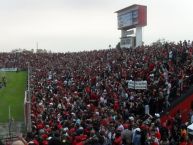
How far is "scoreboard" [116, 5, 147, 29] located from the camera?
58375mm

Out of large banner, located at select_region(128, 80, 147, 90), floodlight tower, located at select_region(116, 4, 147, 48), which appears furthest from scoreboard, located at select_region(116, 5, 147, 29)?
large banner, located at select_region(128, 80, 147, 90)

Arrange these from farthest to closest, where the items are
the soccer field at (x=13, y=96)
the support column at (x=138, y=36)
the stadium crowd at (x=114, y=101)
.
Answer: the support column at (x=138, y=36)
the soccer field at (x=13, y=96)
the stadium crowd at (x=114, y=101)

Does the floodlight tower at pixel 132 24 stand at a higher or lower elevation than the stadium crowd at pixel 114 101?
higher

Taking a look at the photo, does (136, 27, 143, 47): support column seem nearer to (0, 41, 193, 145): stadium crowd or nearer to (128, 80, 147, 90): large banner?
(0, 41, 193, 145): stadium crowd

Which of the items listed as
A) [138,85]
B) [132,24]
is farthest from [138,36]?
[138,85]

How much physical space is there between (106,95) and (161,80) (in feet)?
13.9

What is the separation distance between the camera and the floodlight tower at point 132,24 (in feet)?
191

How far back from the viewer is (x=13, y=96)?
144 ft

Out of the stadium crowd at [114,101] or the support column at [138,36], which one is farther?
the support column at [138,36]

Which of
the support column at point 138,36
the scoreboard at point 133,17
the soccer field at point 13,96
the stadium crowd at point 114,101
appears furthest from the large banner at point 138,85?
the scoreboard at point 133,17

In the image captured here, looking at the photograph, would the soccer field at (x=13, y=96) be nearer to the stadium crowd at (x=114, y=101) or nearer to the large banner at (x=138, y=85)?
the stadium crowd at (x=114, y=101)

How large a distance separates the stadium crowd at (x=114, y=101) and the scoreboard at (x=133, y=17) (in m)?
17.0

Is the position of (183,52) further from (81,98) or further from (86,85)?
(86,85)

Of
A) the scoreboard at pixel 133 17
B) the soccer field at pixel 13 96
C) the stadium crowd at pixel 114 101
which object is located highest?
the scoreboard at pixel 133 17
